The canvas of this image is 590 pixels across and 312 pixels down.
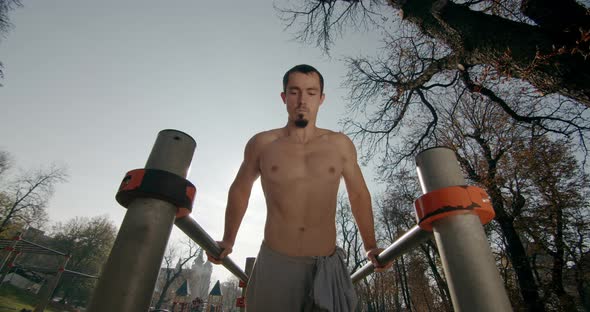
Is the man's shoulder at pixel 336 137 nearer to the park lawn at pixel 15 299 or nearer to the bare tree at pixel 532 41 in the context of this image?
the bare tree at pixel 532 41

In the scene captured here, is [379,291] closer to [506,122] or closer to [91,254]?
[506,122]

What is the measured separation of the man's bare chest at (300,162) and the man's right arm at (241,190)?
0.12 m

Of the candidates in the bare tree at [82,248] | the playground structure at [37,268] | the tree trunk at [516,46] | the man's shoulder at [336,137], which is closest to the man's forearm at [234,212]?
the man's shoulder at [336,137]

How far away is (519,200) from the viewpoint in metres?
11.4

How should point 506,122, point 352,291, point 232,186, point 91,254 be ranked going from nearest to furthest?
1. point 352,291
2. point 232,186
3. point 506,122
4. point 91,254

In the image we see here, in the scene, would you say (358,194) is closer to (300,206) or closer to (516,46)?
(300,206)

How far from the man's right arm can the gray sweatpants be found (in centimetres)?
35

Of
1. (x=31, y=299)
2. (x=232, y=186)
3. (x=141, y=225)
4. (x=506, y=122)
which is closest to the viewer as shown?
(x=141, y=225)

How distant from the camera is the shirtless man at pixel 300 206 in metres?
1.44

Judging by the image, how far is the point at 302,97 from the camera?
1943 millimetres

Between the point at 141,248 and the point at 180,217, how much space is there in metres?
0.27

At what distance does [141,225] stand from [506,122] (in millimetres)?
14070

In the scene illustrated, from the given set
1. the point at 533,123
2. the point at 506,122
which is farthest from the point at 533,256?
the point at 533,123

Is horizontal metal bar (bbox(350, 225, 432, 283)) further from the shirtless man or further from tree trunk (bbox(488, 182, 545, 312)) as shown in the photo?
tree trunk (bbox(488, 182, 545, 312))
